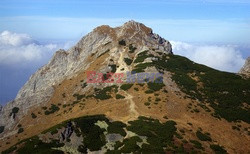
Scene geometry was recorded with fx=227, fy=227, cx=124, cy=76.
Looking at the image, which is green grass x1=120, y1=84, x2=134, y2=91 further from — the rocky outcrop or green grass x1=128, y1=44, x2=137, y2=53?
the rocky outcrop

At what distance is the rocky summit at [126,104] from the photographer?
45.3 m

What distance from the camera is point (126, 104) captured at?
67.2m

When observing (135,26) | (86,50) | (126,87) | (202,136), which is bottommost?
(202,136)

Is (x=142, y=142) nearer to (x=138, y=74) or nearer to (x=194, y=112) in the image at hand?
(x=194, y=112)

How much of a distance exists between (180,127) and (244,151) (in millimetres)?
14043

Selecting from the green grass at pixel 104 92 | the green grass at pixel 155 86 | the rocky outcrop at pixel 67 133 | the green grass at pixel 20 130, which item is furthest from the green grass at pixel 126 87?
the green grass at pixel 20 130

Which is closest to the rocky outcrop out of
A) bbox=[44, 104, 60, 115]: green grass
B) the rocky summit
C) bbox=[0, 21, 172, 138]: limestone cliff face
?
the rocky summit

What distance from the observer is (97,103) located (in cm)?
7631

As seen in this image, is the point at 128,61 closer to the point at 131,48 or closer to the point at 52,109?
the point at 131,48

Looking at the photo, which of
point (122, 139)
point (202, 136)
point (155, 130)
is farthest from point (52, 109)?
point (202, 136)

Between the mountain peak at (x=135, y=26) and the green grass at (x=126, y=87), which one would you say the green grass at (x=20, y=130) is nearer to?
the green grass at (x=126, y=87)

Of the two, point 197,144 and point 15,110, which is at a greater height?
point 197,144

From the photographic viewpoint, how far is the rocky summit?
45.3 m

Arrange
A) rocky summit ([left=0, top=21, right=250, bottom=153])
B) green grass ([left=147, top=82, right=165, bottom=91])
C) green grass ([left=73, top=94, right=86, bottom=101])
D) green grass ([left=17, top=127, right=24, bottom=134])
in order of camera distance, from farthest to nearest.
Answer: green grass ([left=73, top=94, right=86, bottom=101])
green grass ([left=17, top=127, right=24, bottom=134])
green grass ([left=147, top=82, right=165, bottom=91])
rocky summit ([left=0, top=21, right=250, bottom=153])
